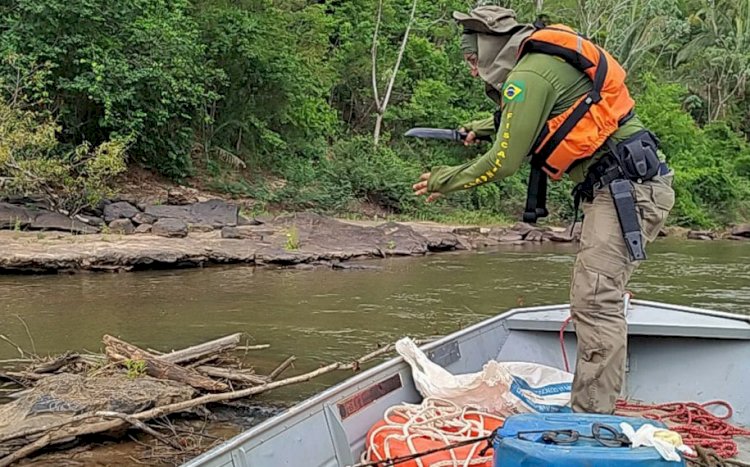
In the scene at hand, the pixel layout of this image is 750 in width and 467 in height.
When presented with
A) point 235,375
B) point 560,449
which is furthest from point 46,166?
point 560,449

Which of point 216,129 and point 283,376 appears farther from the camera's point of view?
point 216,129

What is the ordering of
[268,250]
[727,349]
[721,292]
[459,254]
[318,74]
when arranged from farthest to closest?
[318,74] < [459,254] < [268,250] < [721,292] < [727,349]

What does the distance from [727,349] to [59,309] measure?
690 centimetres

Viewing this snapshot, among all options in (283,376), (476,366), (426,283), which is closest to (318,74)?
(426,283)

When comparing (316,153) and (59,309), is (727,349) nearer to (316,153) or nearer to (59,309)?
(59,309)

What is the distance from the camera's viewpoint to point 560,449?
2002 millimetres

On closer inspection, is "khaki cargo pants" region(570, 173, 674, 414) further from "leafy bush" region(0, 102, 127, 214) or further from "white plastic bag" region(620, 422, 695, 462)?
"leafy bush" region(0, 102, 127, 214)

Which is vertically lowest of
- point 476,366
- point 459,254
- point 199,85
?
point 459,254

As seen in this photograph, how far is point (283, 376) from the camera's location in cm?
596

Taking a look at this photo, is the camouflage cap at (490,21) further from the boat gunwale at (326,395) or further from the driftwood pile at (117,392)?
the driftwood pile at (117,392)

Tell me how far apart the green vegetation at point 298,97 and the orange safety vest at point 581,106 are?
1153cm

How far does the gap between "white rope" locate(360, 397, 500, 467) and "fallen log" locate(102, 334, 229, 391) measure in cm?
242

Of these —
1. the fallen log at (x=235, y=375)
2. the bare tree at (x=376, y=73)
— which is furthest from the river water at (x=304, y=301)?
the bare tree at (x=376, y=73)

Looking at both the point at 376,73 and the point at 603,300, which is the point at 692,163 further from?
the point at 603,300
